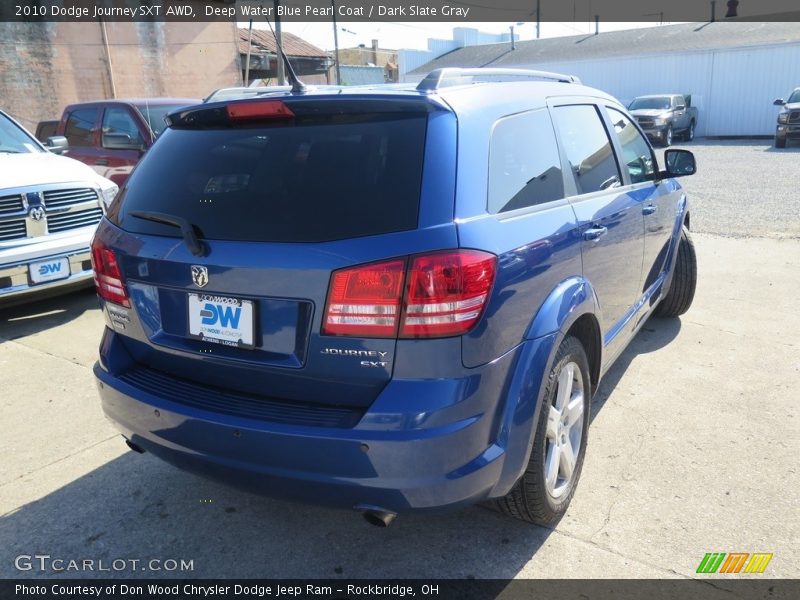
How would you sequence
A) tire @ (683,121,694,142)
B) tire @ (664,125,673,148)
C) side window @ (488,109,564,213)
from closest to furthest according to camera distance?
1. side window @ (488,109,564,213)
2. tire @ (664,125,673,148)
3. tire @ (683,121,694,142)

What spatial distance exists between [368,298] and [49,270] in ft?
14.4

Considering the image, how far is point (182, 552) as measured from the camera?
2650mm

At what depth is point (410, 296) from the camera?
6.64ft

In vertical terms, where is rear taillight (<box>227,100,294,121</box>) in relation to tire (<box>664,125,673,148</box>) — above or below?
above

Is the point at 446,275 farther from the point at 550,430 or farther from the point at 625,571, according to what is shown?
the point at 625,571

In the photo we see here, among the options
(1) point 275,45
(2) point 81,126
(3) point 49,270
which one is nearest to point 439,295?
(3) point 49,270

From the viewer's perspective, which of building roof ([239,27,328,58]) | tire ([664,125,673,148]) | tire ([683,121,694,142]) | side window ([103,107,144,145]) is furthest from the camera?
building roof ([239,27,328,58])

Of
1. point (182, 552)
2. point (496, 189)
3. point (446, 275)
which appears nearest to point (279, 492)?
point (182, 552)

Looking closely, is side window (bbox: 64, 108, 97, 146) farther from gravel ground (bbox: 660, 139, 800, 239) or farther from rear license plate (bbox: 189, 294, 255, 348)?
gravel ground (bbox: 660, 139, 800, 239)

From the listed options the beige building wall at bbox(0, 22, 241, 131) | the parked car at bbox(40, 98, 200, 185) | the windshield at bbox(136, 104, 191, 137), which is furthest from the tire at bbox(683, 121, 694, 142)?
the windshield at bbox(136, 104, 191, 137)

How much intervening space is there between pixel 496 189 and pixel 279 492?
1284 millimetres

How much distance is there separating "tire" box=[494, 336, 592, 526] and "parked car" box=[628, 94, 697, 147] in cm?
2032

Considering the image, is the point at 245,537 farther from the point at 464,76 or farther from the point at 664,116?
the point at 664,116

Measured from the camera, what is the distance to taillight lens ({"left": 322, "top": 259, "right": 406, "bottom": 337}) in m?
2.03
